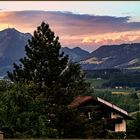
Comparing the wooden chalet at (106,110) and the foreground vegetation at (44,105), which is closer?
the foreground vegetation at (44,105)

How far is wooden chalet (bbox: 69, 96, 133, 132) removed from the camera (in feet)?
164

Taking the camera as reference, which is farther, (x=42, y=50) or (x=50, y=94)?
(x=42, y=50)

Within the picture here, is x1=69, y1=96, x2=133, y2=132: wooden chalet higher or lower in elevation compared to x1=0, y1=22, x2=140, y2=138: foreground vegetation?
lower

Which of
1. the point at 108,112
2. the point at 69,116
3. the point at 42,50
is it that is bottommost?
the point at 108,112

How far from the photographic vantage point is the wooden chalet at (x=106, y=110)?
49938 mm

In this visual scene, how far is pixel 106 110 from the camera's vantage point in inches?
2119

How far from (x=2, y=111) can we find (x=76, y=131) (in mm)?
5451

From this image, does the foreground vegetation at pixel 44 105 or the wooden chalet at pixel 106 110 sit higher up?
the foreground vegetation at pixel 44 105

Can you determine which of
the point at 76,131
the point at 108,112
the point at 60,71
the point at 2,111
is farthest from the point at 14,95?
the point at 108,112

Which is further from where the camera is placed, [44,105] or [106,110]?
[106,110]

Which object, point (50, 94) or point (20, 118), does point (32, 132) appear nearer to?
point (20, 118)

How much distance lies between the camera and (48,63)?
168ft

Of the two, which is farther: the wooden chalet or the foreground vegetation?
the wooden chalet

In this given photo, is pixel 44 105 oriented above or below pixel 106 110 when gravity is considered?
above
